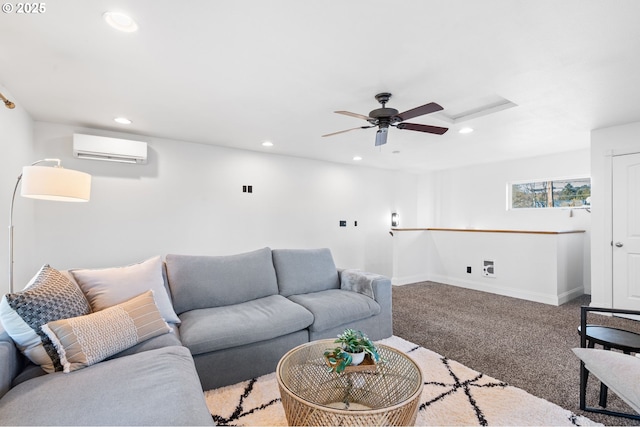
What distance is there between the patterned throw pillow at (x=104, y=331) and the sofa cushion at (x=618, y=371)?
237 cm

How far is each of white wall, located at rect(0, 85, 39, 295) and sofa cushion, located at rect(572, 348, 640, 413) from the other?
4.09m

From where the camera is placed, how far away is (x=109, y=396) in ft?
3.83

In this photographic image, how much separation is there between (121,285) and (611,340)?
10.1 ft

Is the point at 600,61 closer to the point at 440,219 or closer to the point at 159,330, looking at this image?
the point at 159,330

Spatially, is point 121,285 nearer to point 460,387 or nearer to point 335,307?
point 335,307

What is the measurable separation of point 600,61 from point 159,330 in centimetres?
344

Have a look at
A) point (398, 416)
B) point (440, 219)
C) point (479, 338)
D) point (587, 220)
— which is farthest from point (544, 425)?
point (440, 219)

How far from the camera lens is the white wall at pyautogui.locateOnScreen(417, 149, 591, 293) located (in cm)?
468

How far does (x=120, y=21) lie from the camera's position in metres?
1.66

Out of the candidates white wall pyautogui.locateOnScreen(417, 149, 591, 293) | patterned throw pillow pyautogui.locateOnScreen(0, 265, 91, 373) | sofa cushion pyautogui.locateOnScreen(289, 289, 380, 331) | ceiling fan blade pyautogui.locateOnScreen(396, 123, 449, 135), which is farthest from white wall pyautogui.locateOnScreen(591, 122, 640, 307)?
patterned throw pillow pyautogui.locateOnScreen(0, 265, 91, 373)

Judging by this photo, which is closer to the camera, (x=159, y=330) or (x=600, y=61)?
(x=159, y=330)

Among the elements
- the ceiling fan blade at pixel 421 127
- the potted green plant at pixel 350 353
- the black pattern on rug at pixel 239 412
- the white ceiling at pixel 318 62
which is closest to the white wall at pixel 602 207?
the white ceiling at pixel 318 62

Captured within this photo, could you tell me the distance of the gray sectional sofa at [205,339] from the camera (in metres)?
1.11

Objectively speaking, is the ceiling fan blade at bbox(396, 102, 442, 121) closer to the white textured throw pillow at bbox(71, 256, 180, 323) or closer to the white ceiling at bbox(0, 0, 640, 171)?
the white ceiling at bbox(0, 0, 640, 171)
